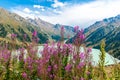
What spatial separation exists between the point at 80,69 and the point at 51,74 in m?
1.06

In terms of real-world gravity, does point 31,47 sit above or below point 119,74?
above

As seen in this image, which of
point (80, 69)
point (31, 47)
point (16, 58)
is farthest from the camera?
point (16, 58)

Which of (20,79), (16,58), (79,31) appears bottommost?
(20,79)

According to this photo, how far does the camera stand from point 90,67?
386 inches

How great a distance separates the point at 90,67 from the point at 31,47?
94.8 inches

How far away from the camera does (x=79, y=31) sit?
737cm

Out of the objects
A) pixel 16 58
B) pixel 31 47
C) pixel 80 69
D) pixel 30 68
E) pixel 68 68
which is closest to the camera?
pixel 80 69

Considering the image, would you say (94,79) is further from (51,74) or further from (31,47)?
(31,47)

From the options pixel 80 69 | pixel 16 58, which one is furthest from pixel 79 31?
pixel 16 58

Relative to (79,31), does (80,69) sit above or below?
below

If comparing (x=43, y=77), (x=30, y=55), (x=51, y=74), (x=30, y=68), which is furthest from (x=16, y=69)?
(x=43, y=77)

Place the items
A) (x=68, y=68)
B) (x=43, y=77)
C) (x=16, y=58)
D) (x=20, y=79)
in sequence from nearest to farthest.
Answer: (x=43, y=77) → (x=68, y=68) → (x=20, y=79) → (x=16, y=58)

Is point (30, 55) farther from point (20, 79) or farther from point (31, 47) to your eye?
point (20, 79)

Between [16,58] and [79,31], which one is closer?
[79,31]
